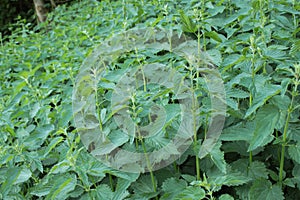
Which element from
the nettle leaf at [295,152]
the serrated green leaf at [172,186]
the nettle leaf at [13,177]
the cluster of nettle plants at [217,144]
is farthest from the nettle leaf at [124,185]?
the nettle leaf at [295,152]

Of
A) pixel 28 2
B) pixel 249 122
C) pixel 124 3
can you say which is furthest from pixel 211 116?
pixel 28 2

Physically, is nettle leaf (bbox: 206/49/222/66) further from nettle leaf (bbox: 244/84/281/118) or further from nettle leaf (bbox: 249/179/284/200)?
nettle leaf (bbox: 249/179/284/200)

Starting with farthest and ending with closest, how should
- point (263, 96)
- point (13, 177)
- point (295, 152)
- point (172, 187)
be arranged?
1. point (13, 177)
2. point (172, 187)
3. point (295, 152)
4. point (263, 96)

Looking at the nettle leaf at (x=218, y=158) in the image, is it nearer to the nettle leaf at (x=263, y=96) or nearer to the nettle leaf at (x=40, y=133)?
the nettle leaf at (x=263, y=96)

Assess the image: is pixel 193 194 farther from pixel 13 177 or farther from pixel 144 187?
pixel 13 177

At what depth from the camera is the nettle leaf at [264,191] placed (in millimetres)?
1341

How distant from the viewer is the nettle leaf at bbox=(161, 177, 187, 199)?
139cm

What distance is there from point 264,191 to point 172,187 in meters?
0.33

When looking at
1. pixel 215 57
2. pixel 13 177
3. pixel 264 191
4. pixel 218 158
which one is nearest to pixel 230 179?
pixel 218 158

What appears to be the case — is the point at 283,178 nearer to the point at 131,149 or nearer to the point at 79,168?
the point at 131,149

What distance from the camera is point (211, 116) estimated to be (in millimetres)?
1429

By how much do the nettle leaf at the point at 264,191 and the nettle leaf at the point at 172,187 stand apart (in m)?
0.25

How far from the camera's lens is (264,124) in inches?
48.1

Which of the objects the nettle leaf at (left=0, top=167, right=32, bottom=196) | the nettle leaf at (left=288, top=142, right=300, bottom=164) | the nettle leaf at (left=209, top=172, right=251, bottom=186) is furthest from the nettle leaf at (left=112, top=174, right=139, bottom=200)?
the nettle leaf at (left=288, top=142, right=300, bottom=164)
